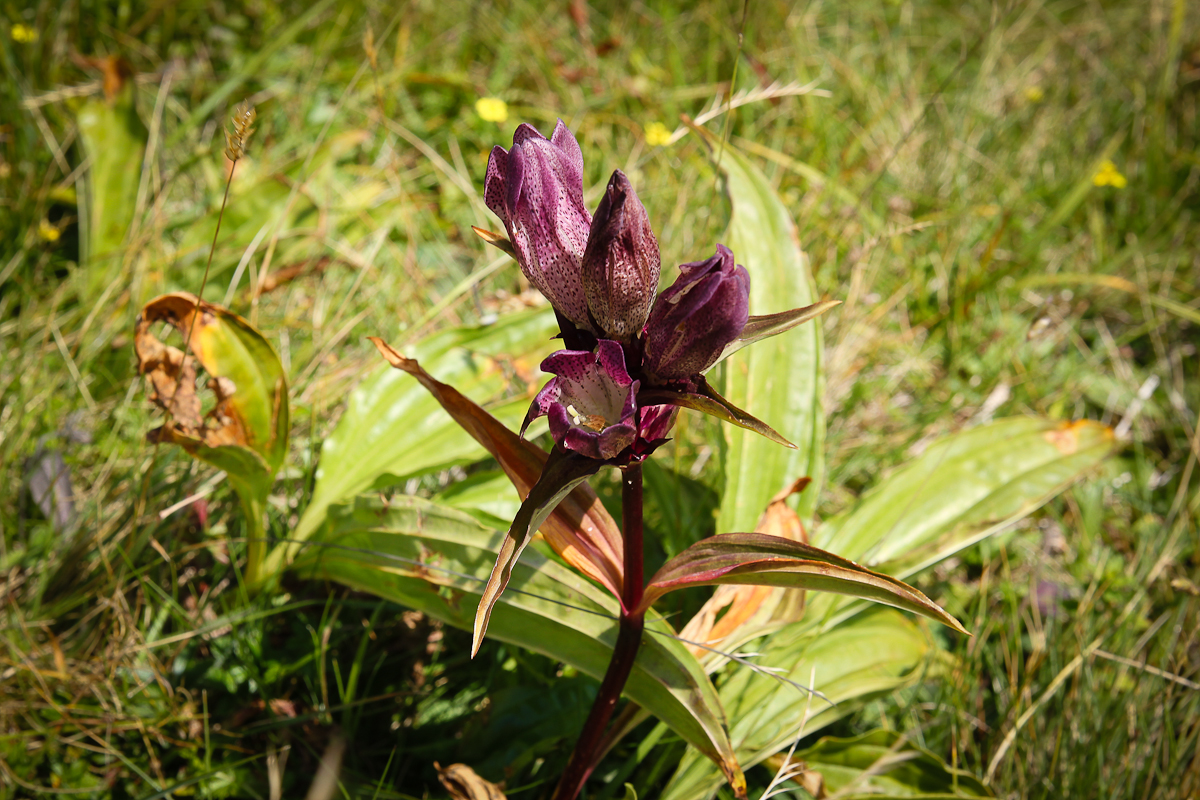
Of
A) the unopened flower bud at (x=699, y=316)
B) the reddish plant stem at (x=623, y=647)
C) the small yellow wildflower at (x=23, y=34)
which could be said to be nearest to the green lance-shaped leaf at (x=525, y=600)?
the reddish plant stem at (x=623, y=647)

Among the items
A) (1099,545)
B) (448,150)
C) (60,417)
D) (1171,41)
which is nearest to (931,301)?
(1099,545)

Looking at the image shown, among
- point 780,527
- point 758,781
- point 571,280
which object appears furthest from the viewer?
point 758,781

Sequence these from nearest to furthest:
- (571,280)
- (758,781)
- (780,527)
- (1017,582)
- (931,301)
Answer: (571,280), (780,527), (758,781), (1017,582), (931,301)

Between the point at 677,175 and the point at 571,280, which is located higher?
the point at 677,175

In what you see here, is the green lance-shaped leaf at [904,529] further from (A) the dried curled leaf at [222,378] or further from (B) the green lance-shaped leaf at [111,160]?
(B) the green lance-shaped leaf at [111,160]

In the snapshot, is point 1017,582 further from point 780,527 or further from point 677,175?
point 677,175

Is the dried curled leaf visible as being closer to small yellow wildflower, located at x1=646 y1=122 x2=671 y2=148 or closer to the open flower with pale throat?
the open flower with pale throat
